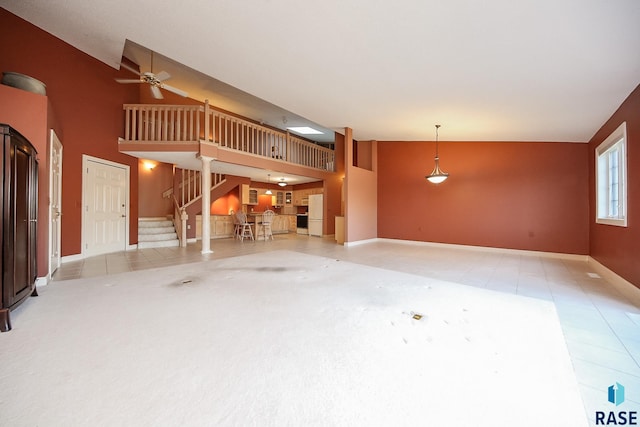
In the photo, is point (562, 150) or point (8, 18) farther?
point (562, 150)

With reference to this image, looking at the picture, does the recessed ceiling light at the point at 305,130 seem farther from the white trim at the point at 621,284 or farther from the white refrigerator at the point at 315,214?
the white trim at the point at 621,284

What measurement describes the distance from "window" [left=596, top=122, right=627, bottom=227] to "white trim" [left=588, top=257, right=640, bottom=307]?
31.9 inches

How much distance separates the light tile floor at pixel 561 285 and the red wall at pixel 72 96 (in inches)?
54.8

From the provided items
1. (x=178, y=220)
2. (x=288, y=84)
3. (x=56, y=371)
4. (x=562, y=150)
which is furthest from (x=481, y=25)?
(x=178, y=220)

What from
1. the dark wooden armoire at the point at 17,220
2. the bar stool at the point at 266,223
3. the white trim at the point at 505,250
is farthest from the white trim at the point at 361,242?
the dark wooden armoire at the point at 17,220

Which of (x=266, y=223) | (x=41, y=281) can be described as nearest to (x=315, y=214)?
(x=266, y=223)

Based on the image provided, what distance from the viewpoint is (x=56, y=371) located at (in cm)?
155

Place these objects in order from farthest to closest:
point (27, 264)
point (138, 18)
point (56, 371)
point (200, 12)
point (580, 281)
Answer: point (580, 281), point (138, 18), point (200, 12), point (27, 264), point (56, 371)

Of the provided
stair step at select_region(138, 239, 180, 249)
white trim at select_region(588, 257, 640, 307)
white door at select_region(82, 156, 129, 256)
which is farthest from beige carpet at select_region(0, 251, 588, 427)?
stair step at select_region(138, 239, 180, 249)

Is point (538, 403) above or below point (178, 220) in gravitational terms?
below

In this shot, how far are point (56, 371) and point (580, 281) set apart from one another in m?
6.13

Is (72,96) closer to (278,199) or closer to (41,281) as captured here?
(41,281)

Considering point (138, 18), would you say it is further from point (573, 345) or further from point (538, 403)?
point (573, 345)

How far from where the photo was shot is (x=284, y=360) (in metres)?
1.68
